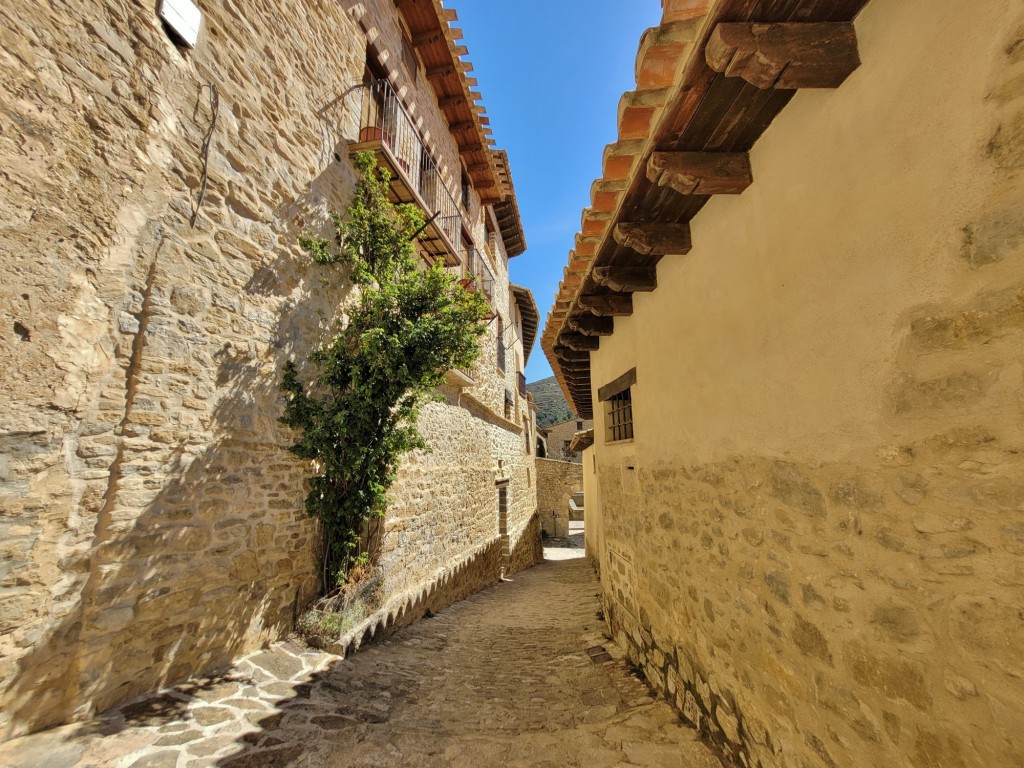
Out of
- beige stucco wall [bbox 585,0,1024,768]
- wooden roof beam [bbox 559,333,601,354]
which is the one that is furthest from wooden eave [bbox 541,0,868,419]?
wooden roof beam [bbox 559,333,601,354]

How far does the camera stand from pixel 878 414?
1581mm

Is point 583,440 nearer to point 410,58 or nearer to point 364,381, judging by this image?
point 364,381

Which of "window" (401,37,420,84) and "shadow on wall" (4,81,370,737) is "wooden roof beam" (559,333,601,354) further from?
"window" (401,37,420,84)

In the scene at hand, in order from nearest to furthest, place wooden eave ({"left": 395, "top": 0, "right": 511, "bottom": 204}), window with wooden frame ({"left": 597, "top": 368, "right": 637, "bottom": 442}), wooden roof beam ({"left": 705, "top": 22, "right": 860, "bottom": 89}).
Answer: wooden roof beam ({"left": 705, "top": 22, "right": 860, "bottom": 89}), window with wooden frame ({"left": 597, "top": 368, "right": 637, "bottom": 442}), wooden eave ({"left": 395, "top": 0, "right": 511, "bottom": 204})

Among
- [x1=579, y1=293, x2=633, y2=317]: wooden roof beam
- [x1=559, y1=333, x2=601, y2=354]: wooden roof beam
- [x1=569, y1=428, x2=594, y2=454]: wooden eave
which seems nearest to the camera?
[x1=579, y1=293, x2=633, y2=317]: wooden roof beam

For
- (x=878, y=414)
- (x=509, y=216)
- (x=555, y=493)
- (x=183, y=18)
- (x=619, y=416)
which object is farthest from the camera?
(x=555, y=493)

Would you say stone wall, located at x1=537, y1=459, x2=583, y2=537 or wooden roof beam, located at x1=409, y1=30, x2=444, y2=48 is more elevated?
wooden roof beam, located at x1=409, y1=30, x2=444, y2=48

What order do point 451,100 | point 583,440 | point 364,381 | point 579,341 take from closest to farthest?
point 364,381 < point 579,341 < point 451,100 < point 583,440

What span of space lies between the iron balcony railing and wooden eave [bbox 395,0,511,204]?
7.14 feet

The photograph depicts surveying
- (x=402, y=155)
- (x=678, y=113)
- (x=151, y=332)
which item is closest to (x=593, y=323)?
(x=678, y=113)

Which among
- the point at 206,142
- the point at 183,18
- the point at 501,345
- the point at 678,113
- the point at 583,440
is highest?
the point at 501,345

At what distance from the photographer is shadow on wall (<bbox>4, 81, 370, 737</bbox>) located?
2.76m

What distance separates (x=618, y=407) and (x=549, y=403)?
4707cm

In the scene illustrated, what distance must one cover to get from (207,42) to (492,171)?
870 centimetres
